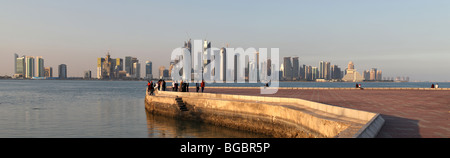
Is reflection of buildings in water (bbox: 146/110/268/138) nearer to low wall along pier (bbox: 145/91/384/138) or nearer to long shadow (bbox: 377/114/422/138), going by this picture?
low wall along pier (bbox: 145/91/384/138)

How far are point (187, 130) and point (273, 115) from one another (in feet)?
22.6

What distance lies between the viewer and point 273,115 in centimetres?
1992

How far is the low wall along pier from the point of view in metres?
12.1

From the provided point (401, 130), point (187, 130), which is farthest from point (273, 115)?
point (401, 130)

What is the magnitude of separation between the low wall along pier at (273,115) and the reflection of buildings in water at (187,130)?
49 centimetres

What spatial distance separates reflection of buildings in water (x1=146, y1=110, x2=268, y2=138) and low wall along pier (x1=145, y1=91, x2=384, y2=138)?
19.2 inches

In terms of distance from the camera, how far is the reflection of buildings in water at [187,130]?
21.8m

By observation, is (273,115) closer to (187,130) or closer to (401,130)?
(187,130)

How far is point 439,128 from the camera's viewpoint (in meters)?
10.6

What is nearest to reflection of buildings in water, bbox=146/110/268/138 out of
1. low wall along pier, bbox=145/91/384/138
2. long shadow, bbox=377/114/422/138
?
low wall along pier, bbox=145/91/384/138

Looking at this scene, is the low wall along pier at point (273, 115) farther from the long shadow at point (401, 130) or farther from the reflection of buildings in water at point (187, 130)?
the reflection of buildings in water at point (187, 130)

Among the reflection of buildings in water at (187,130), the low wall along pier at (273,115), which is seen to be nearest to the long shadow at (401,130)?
the low wall along pier at (273,115)
